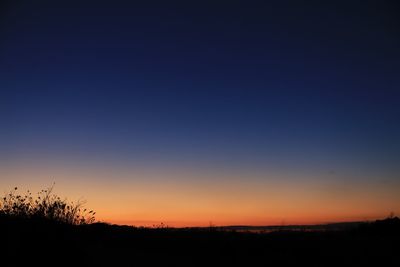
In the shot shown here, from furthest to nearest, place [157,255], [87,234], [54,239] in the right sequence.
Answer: [87,234] → [157,255] → [54,239]

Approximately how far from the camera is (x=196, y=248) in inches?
479

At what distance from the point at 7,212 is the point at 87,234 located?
290 cm

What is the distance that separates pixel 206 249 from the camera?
11.8 meters

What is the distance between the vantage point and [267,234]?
43.3ft

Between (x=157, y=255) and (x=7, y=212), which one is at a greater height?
(x=7, y=212)

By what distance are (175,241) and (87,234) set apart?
3.58 metres

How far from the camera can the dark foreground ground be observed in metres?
9.30

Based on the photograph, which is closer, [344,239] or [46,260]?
[46,260]

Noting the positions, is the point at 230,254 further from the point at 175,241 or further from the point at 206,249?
the point at 175,241

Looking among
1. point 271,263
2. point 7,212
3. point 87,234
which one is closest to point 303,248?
point 271,263

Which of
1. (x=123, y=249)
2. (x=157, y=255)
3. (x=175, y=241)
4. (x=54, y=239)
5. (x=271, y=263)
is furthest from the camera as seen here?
(x=175, y=241)

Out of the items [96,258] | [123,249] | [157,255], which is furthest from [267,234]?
[96,258]

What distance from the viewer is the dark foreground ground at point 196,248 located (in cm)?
930

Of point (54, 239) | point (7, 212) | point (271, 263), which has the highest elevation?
point (7, 212)
